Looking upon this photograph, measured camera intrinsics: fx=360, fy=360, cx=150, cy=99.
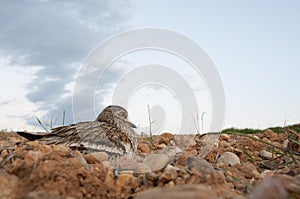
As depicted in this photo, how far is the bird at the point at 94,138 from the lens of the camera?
515 cm

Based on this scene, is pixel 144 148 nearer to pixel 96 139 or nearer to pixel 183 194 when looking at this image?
pixel 96 139

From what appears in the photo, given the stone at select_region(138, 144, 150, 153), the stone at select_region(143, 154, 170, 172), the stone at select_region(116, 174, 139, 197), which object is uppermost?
the stone at select_region(138, 144, 150, 153)

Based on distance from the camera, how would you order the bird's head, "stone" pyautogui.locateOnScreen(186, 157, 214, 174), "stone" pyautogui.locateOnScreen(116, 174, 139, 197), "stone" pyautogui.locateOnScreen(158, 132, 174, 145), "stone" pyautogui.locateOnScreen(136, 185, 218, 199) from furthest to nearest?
"stone" pyautogui.locateOnScreen(158, 132, 174, 145), the bird's head, "stone" pyautogui.locateOnScreen(186, 157, 214, 174), "stone" pyautogui.locateOnScreen(116, 174, 139, 197), "stone" pyautogui.locateOnScreen(136, 185, 218, 199)

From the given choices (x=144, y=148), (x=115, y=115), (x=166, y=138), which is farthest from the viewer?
(x=166, y=138)

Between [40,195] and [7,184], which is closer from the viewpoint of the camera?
[40,195]

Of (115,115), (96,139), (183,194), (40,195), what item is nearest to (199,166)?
(183,194)

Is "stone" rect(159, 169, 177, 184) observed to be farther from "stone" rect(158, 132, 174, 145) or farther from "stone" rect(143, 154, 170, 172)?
"stone" rect(158, 132, 174, 145)

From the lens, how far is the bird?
5.15 m

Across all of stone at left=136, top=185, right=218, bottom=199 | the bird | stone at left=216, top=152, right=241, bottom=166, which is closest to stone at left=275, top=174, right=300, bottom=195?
stone at left=136, top=185, right=218, bottom=199

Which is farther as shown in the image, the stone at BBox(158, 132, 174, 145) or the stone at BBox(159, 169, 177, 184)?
the stone at BBox(158, 132, 174, 145)

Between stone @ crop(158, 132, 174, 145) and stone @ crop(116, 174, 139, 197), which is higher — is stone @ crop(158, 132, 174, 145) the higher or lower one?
the higher one

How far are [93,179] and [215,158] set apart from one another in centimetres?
324

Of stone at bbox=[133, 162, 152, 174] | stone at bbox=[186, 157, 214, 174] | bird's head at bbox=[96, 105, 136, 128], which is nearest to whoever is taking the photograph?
stone at bbox=[186, 157, 214, 174]

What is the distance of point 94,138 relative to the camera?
5.23m
